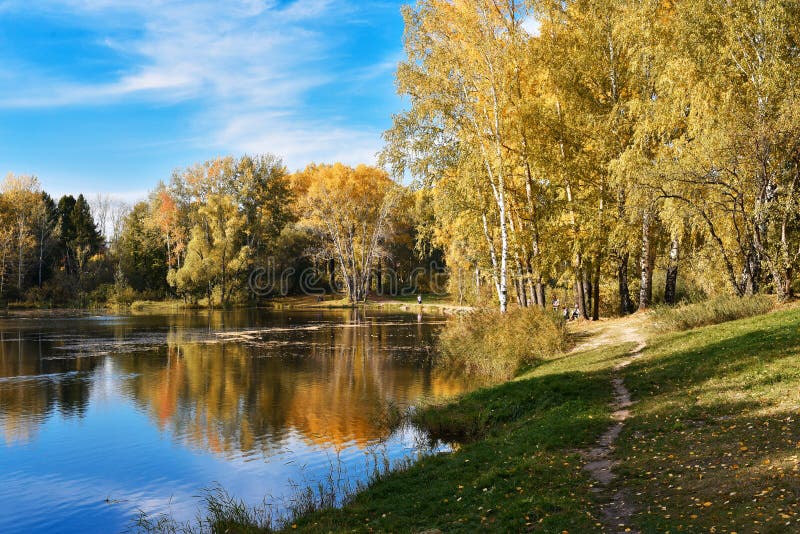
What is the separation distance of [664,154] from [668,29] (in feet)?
15.5

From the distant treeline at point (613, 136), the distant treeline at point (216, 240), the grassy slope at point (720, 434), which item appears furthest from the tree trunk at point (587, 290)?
the distant treeline at point (216, 240)

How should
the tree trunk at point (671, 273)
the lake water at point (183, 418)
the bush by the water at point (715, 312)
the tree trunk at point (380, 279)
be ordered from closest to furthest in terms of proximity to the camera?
the lake water at point (183, 418) → the bush by the water at point (715, 312) → the tree trunk at point (671, 273) → the tree trunk at point (380, 279)

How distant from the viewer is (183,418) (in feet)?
55.3

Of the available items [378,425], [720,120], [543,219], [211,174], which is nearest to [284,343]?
[543,219]

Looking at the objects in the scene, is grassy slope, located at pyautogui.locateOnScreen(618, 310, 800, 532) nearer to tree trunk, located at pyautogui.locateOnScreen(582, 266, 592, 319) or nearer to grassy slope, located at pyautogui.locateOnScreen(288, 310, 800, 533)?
grassy slope, located at pyautogui.locateOnScreen(288, 310, 800, 533)

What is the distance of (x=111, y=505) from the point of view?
10.9 m

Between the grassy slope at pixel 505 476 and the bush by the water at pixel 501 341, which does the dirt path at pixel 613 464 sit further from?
the bush by the water at pixel 501 341

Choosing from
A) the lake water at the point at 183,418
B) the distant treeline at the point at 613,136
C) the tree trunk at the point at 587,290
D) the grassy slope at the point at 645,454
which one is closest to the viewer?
the grassy slope at the point at 645,454

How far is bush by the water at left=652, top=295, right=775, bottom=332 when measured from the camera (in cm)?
1792

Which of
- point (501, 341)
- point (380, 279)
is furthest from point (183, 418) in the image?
point (380, 279)

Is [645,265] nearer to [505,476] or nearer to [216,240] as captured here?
[505,476]

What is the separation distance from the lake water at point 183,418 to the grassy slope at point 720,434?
214 inches

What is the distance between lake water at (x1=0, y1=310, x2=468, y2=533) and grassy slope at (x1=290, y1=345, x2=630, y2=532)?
2.00 meters

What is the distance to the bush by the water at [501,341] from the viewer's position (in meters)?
20.6
